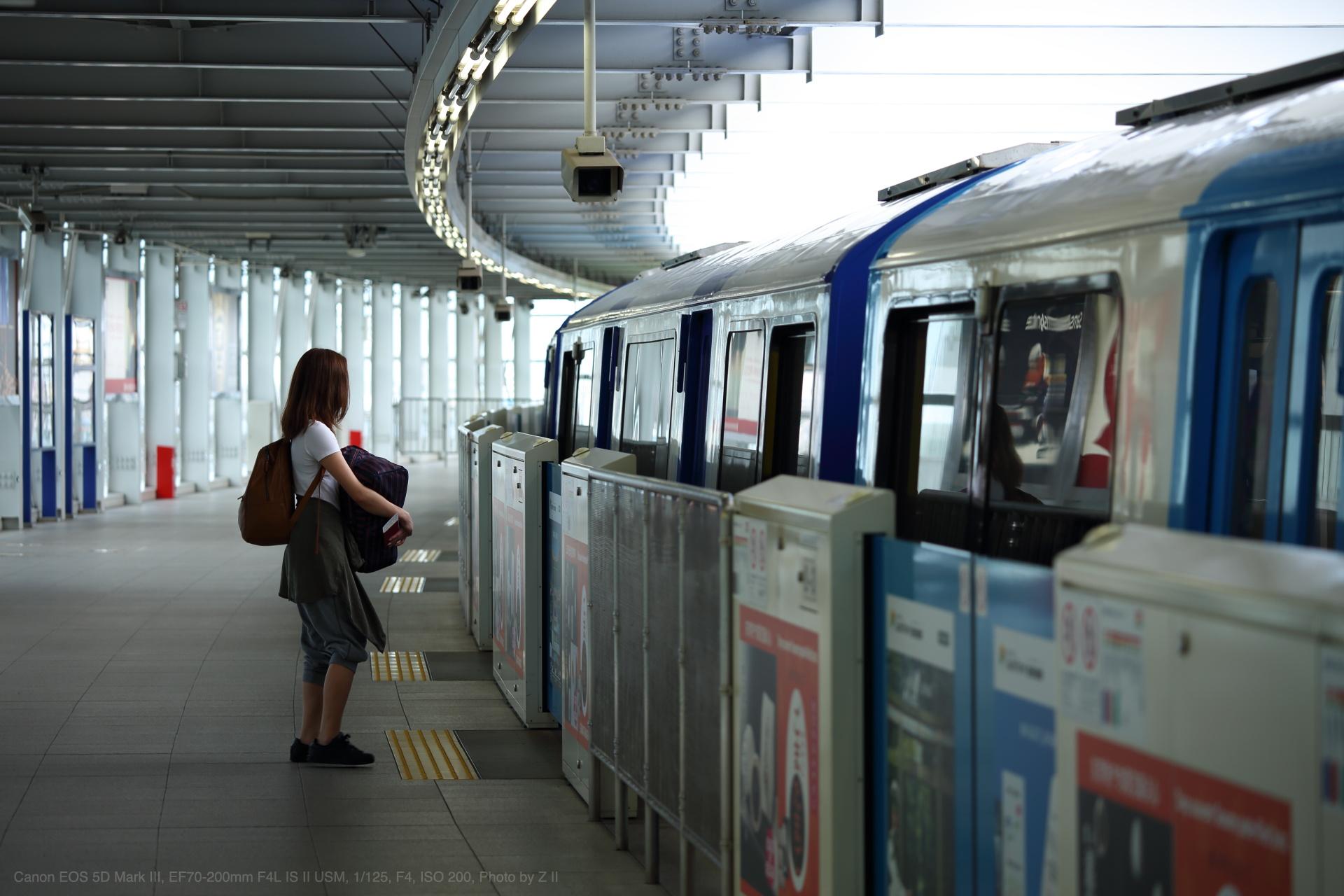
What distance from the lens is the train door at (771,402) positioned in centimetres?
623

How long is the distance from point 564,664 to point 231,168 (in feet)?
38.5

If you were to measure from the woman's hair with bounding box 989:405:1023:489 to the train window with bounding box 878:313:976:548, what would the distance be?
175 millimetres

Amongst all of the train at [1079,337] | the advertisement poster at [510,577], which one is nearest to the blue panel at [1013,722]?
the train at [1079,337]

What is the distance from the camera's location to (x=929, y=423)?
17.6ft

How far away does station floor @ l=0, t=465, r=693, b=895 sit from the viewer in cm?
495

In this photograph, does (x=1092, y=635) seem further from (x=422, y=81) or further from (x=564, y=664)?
(x=422, y=81)

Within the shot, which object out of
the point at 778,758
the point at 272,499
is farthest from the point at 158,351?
the point at 778,758

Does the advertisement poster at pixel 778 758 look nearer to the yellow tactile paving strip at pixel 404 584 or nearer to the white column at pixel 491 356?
the yellow tactile paving strip at pixel 404 584

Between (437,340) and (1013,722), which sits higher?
(437,340)

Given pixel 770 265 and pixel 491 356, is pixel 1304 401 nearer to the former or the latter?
pixel 770 265

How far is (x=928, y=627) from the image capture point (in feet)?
10.3

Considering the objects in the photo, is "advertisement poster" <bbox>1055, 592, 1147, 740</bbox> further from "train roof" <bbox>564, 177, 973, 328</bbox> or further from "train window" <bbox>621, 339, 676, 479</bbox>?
"train window" <bbox>621, 339, 676, 479</bbox>

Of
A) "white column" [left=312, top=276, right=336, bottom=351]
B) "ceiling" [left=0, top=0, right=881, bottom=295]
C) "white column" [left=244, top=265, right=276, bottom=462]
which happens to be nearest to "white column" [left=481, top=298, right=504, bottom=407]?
"white column" [left=312, top=276, right=336, bottom=351]

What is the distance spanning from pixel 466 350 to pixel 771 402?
1352 inches
